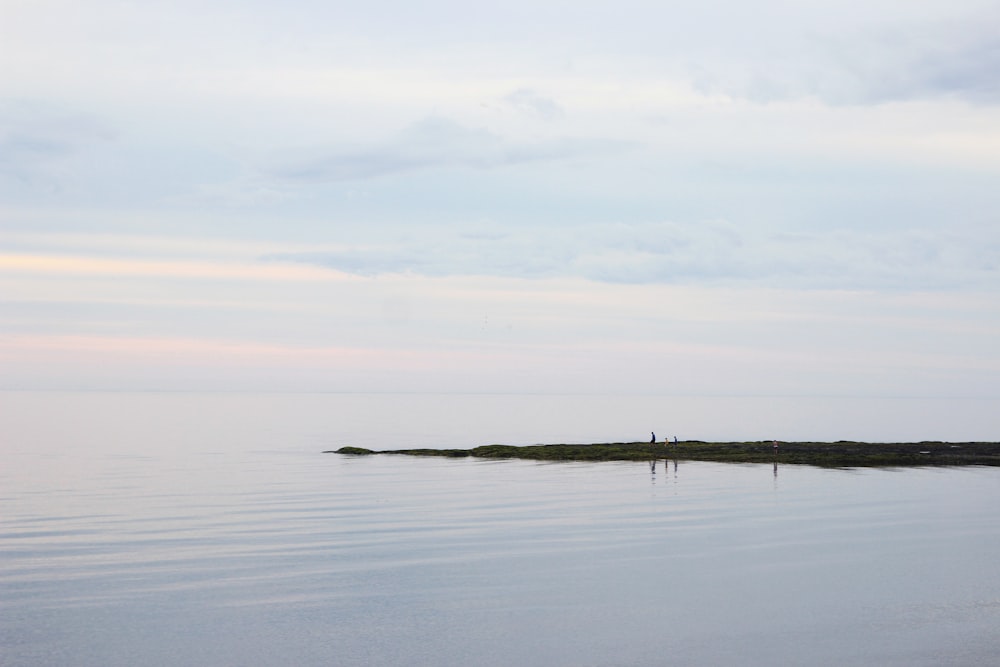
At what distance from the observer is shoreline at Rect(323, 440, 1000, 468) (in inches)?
3954

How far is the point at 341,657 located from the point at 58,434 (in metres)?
166

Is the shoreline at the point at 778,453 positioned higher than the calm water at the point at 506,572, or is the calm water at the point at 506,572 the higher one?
the shoreline at the point at 778,453

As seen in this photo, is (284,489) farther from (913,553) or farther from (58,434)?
(58,434)

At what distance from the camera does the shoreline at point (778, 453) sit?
330ft

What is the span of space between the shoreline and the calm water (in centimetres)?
1497

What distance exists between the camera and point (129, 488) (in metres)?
82.8

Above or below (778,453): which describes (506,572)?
below

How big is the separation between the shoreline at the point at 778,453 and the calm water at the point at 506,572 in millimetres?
14972

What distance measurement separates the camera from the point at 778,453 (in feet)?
354

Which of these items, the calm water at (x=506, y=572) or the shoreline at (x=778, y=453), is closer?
the calm water at (x=506, y=572)

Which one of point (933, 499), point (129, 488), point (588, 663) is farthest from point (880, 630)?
point (129, 488)

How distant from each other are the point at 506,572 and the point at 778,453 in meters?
71.4

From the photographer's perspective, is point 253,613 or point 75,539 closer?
point 253,613

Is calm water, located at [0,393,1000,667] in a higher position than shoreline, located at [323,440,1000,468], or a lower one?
lower
